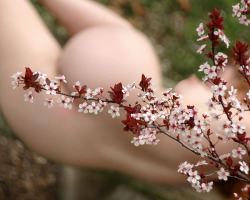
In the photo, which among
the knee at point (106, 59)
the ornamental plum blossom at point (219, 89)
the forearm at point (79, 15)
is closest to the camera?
the ornamental plum blossom at point (219, 89)

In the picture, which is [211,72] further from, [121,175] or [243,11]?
[121,175]

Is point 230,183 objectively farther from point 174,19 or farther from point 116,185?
point 174,19

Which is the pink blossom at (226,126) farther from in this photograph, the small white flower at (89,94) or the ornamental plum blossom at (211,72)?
the small white flower at (89,94)

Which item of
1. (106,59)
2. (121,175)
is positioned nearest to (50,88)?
(106,59)

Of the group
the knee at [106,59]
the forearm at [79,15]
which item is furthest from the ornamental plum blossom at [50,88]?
the forearm at [79,15]

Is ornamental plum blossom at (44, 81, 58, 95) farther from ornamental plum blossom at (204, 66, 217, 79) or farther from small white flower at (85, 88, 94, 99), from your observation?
ornamental plum blossom at (204, 66, 217, 79)
